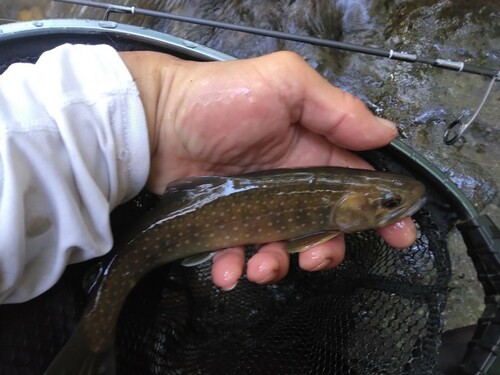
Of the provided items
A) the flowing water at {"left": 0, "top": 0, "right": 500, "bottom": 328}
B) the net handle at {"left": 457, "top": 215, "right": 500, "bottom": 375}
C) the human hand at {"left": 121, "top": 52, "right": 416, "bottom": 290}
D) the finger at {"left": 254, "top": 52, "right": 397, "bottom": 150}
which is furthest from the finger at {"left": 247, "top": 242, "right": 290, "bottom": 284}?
the flowing water at {"left": 0, "top": 0, "right": 500, "bottom": 328}

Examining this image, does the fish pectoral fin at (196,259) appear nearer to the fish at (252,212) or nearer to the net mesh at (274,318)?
the fish at (252,212)

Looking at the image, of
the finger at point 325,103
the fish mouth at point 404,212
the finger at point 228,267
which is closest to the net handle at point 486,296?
the fish mouth at point 404,212

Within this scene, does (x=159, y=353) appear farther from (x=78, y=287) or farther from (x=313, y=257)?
(x=313, y=257)

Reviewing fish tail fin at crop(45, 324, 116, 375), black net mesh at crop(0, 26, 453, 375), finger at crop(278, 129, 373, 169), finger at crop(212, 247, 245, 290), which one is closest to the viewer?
fish tail fin at crop(45, 324, 116, 375)

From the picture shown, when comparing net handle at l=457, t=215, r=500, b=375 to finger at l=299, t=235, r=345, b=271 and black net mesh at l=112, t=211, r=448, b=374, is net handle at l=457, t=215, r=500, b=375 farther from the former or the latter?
finger at l=299, t=235, r=345, b=271

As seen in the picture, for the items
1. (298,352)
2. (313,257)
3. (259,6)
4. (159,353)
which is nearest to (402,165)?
(313,257)

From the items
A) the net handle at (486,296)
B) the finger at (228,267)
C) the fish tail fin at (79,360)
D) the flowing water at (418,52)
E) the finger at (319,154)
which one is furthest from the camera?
the flowing water at (418,52)
